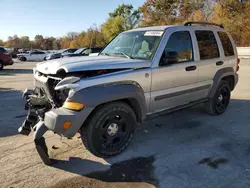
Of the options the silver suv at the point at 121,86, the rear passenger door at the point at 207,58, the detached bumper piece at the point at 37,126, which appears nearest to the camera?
the silver suv at the point at 121,86

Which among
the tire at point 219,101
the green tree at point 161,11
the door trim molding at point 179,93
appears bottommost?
the tire at point 219,101

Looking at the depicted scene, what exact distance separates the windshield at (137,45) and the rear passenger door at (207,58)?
1.09 metres

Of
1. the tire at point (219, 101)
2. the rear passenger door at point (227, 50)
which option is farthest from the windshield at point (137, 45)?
the tire at point (219, 101)

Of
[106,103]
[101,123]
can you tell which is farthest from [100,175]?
[106,103]

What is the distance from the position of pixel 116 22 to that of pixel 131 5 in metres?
7.16

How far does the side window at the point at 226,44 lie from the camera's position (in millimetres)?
5702

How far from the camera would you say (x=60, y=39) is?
3868 inches

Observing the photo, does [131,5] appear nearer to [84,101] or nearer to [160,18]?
[160,18]

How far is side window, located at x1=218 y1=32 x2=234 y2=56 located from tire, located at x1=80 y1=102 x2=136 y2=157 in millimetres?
3100

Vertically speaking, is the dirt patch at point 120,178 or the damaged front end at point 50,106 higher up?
the damaged front end at point 50,106

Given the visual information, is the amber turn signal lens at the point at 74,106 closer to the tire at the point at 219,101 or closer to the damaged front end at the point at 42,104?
the damaged front end at the point at 42,104

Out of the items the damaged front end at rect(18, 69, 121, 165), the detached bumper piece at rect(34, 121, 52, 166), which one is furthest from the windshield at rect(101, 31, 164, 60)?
the detached bumper piece at rect(34, 121, 52, 166)

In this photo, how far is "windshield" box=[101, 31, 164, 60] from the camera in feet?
14.1

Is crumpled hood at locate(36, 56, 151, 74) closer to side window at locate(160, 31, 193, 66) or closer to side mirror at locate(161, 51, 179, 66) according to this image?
side mirror at locate(161, 51, 179, 66)
